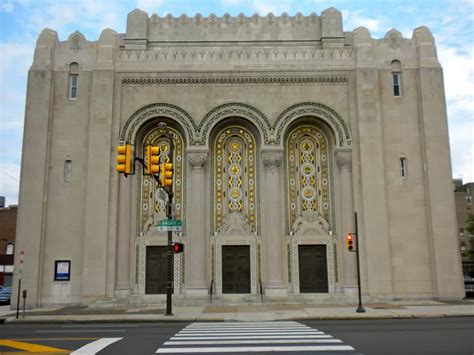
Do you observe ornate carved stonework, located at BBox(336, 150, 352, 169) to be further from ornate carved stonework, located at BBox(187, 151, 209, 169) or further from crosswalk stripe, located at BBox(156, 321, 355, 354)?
crosswalk stripe, located at BBox(156, 321, 355, 354)

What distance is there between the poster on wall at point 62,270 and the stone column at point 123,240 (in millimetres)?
2624

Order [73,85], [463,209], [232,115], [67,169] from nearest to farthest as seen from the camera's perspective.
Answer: [67,169] → [232,115] → [73,85] → [463,209]

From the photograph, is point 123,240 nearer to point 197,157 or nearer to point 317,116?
point 197,157

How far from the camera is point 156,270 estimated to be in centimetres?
2903

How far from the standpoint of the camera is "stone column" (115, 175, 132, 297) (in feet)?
92.4

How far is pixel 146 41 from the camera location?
32.0 metres

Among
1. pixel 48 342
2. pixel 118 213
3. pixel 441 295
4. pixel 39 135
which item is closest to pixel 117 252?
pixel 118 213

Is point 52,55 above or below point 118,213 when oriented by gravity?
above

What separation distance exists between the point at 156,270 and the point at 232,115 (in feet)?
31.1

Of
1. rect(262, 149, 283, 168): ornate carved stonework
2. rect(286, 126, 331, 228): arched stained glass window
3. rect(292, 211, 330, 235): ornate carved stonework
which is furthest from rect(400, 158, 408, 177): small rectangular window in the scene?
rect(262, 149, 283, 168): ornate carved stonework

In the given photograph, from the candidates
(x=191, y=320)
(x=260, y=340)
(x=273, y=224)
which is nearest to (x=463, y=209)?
(x=273, y=224)

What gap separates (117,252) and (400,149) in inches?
646

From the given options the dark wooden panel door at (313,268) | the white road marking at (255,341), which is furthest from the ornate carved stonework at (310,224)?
the white road marking at (255,341)

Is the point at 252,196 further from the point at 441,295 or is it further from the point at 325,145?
the point at 441,295
